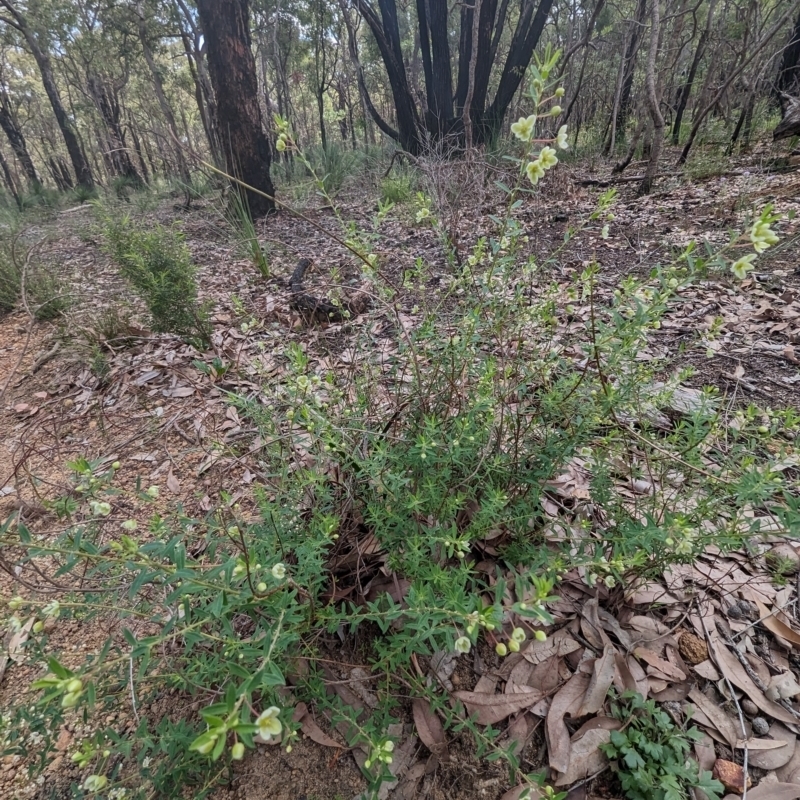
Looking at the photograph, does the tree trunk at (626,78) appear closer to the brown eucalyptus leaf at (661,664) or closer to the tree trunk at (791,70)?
the tree trunk at (791,70)

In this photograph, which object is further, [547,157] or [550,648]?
[550,648]

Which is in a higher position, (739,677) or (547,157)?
(547,157)

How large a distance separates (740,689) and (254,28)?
76.4ft

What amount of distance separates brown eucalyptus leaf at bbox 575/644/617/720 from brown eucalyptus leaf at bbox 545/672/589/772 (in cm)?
2

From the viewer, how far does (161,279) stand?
3.00 metres

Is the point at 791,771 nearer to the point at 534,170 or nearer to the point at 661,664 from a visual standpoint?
the point at 661,664

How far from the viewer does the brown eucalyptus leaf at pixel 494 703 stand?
147 centimetres

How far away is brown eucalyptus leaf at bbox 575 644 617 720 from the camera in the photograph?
148 centimetres

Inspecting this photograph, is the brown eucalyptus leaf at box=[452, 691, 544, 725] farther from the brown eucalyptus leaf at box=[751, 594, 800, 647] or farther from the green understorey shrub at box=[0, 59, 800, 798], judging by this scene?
the brown eucalyptus leaf at box=[751, 594, 800, 647]

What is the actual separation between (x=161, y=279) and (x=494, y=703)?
3080 mm

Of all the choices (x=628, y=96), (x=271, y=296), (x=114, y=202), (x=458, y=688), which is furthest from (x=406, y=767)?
(x=628, y=96)

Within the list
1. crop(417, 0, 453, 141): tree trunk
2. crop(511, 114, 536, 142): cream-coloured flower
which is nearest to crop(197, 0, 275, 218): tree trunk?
crop(417, 0, 453, 141): tree trunk

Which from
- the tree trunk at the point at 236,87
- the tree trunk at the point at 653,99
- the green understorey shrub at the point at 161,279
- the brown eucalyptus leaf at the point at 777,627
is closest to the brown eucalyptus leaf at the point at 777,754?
the brown eucalyptus leaf at the point at 777,627

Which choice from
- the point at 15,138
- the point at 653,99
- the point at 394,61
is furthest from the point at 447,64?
the point at 15,138
